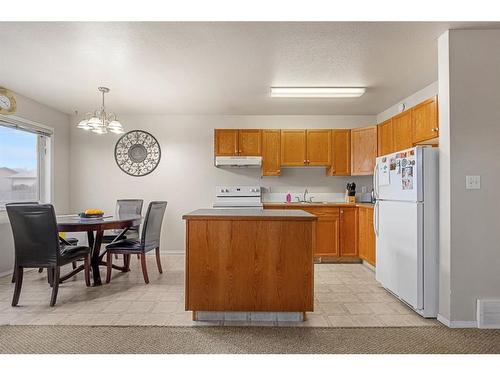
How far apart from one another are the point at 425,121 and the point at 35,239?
4.00 m

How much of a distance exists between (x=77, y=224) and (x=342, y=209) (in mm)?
3439

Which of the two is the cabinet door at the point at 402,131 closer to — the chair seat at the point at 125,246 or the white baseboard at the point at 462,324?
the white baseboard at the point at 462,324

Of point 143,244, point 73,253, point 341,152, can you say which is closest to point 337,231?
point 341,152

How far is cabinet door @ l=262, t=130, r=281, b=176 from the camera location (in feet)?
16.1

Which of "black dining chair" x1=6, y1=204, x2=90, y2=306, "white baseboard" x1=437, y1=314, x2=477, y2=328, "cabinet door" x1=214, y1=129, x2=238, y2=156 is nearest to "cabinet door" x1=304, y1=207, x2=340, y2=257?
"cabinet door" x1=214, y1=129, x2=238, y2=156

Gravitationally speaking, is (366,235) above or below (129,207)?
below

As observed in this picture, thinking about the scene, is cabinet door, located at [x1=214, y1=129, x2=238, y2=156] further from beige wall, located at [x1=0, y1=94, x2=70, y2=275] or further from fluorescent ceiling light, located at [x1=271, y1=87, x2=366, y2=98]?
beige wall, located at [x1=0, y1=94, x2=70, y2=275]

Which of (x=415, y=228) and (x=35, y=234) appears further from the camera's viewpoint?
(x=35, y=234)

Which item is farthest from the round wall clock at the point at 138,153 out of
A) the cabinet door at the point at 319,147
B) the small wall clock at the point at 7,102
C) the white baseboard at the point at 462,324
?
the white baseboard at the point at 462,324

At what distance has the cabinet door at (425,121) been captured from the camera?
10.0ft

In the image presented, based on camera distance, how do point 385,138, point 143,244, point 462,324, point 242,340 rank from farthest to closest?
point 385,138
point 143,244
point 462,324
point 242,340

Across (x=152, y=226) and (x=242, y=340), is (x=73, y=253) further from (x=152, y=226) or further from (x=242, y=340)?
(x=242, y=340)

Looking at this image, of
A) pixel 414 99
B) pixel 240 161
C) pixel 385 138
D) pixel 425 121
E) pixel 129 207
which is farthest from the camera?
pixel 240 161

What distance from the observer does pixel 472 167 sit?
7.91 feet
